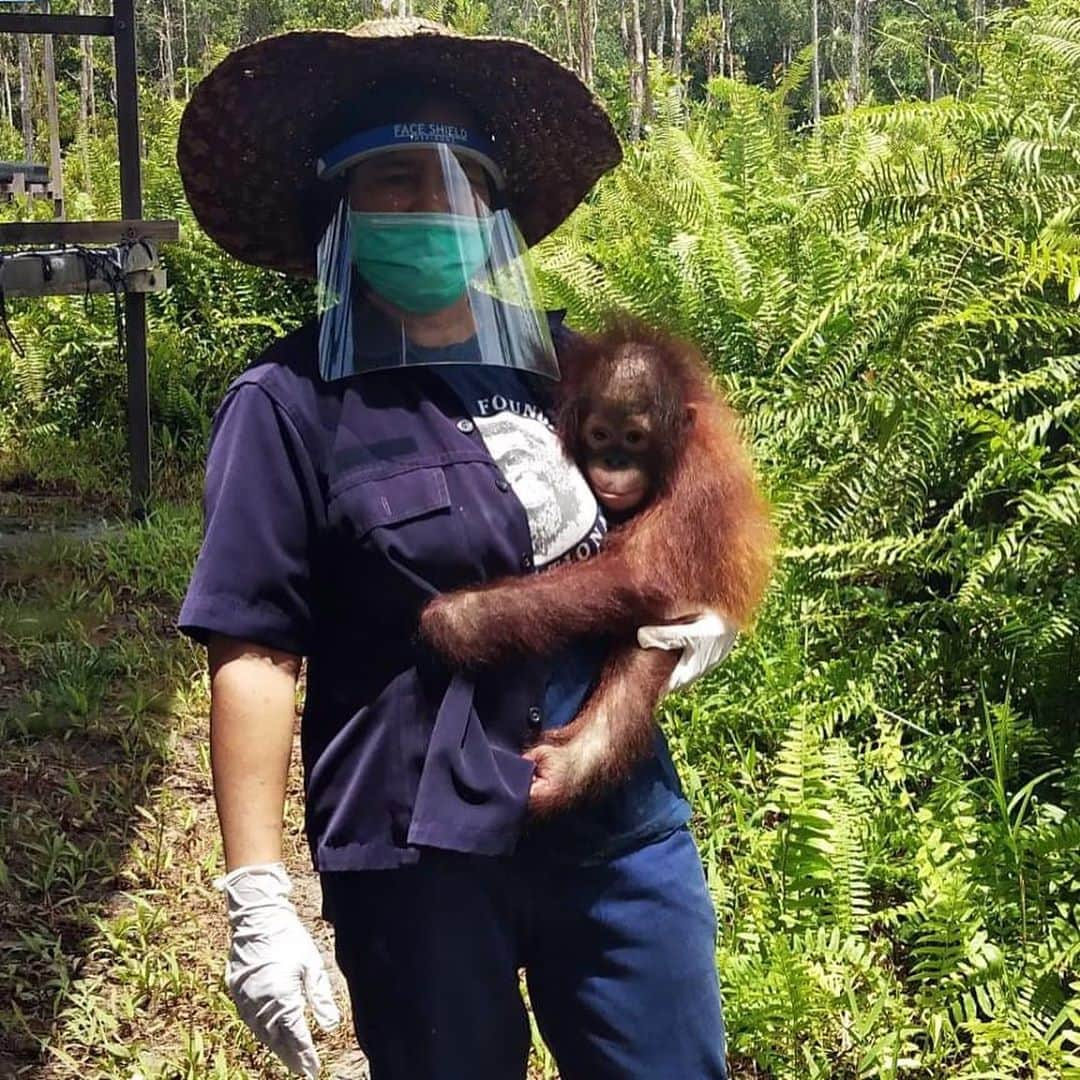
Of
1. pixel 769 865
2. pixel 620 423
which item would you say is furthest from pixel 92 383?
pixel 620 423

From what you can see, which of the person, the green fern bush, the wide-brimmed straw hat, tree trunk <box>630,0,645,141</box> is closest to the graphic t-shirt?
the person

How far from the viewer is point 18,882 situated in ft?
11.2

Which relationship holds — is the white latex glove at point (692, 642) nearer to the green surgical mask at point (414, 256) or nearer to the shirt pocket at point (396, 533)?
the shirt pocket at point (396, 533)

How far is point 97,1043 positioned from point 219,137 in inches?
81.6

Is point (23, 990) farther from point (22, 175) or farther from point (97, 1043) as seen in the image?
point (22, 175)

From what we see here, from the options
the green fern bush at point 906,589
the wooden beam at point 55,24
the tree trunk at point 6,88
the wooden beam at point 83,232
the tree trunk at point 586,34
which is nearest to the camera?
the green fern bush at point 906,589

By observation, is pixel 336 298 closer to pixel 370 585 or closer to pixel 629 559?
pixel 370 585

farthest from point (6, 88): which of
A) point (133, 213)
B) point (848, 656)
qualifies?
point (848, 656)

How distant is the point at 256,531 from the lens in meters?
1.62

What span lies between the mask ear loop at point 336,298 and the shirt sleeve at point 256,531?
0.12m

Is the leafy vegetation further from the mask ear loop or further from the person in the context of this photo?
the mask ear loop

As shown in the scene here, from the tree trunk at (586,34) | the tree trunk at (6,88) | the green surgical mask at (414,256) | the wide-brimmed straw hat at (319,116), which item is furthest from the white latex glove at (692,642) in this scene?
the tree trunk at (6,88)

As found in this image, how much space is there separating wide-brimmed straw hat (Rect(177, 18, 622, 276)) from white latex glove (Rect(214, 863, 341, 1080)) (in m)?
0.99

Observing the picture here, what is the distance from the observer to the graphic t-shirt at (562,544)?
174 cm
